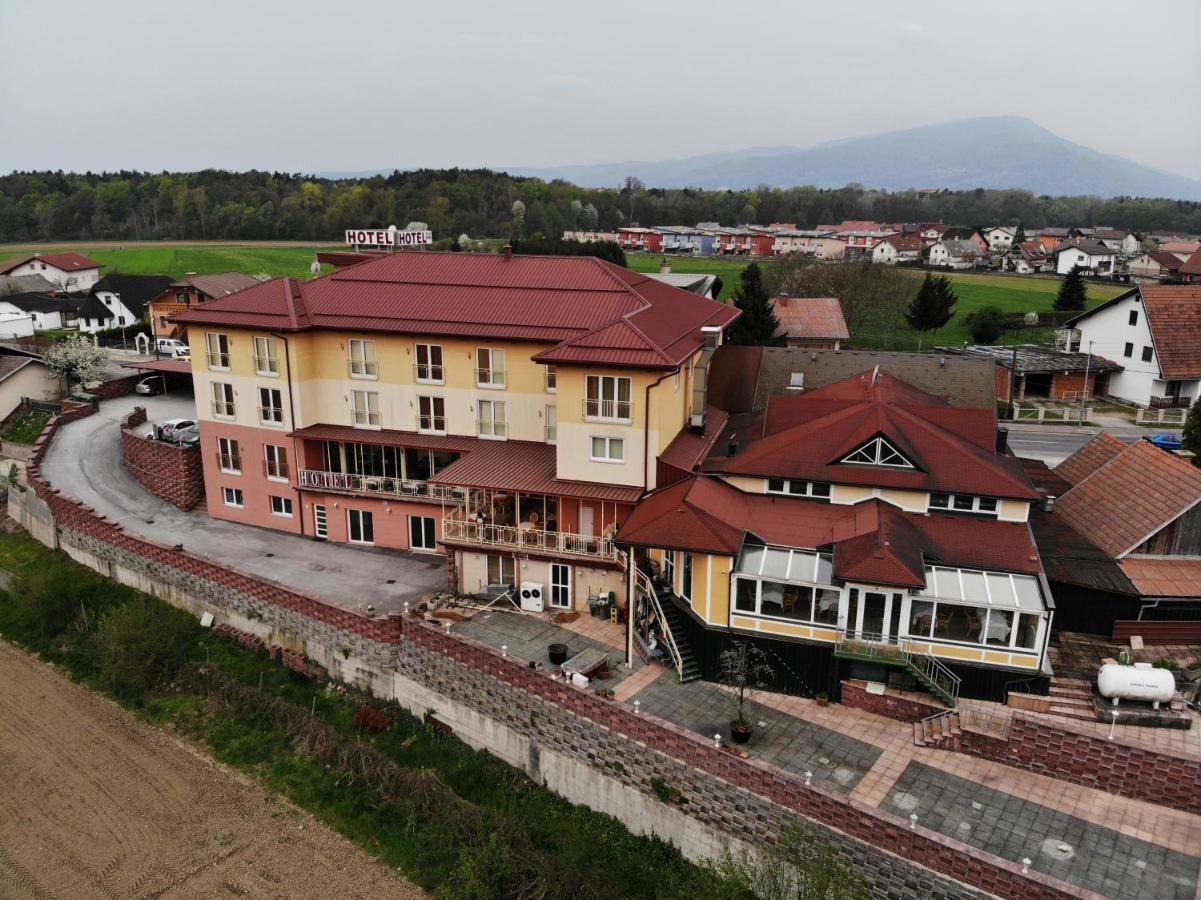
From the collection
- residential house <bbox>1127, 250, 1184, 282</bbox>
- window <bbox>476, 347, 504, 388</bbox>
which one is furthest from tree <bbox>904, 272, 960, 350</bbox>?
residential house <bbox>1127, 250, 1184, 282</bbox>

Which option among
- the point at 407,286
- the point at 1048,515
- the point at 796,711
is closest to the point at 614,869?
the point at 796,711

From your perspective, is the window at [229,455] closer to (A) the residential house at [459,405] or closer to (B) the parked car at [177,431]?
(A) the residential house at [459,405]

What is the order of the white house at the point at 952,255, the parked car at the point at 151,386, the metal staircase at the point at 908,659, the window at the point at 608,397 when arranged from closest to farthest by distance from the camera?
the metal staircase at the point at 908,659 < the window at the point at 608,397 < the parked car at the point at 151,386 < the white house at the point at 952,255

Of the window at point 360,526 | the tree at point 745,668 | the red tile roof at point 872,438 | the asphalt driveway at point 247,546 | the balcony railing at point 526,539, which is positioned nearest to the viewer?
the tree at point 745,668

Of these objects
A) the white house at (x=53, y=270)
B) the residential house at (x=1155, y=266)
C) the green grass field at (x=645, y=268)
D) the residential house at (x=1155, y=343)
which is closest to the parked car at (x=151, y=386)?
the green grass field at (x=645, y=268)

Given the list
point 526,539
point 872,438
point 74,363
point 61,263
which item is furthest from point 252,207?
point 872,438

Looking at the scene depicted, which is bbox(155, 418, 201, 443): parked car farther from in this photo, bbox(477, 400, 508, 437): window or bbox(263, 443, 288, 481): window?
bbox(477, 400, 508, 437): window
